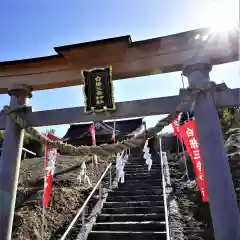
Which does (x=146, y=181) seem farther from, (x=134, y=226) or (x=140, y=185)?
(x=134, y=226)

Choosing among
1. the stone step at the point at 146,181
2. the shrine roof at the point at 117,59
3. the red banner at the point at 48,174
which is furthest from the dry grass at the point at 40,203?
the shrine roof at the point at 117,59

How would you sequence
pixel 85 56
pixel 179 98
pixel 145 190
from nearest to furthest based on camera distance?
pixel 179 98 → pixel 85 56 → pixel 145 190

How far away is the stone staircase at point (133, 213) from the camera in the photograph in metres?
5.61

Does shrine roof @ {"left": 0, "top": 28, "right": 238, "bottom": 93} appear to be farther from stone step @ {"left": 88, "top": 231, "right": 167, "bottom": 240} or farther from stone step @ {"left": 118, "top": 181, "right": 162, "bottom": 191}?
stone step @ {"left": 118, "top": 181, "right": 162, "bottom": 191}

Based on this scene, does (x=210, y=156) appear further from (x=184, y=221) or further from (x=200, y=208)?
(x=200, y=208)

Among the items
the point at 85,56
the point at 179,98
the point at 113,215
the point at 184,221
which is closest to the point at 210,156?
the point at 179,98

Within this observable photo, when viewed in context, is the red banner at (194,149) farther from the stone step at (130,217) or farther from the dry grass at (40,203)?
the dry grass at (40,203)

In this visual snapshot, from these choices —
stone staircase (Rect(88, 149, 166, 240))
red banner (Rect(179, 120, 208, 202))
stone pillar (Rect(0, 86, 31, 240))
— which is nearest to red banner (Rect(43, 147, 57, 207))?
stone staircase (Rect(88, 149, 166, 240))

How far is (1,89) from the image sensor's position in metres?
5.02

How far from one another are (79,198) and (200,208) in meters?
3.93

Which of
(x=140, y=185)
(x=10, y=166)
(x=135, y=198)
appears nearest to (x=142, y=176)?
(x=140, y=185)

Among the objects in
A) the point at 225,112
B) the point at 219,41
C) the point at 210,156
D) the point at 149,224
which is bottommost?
the point at 149,224

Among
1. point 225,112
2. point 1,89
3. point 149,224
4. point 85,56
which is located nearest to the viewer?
point 85,56

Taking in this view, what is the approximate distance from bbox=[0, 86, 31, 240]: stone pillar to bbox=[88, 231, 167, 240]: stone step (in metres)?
2.15
